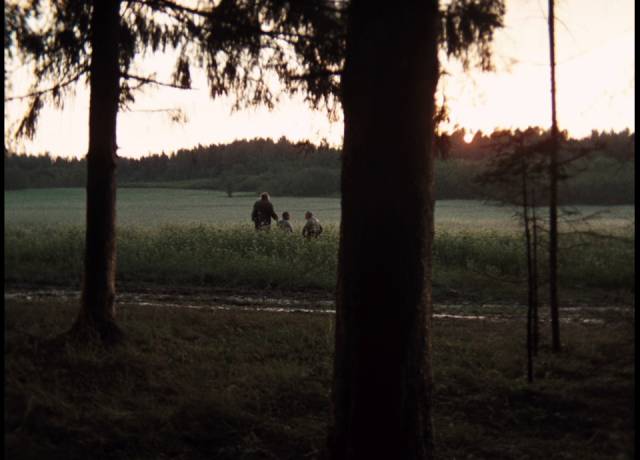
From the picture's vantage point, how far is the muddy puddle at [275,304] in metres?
11.2

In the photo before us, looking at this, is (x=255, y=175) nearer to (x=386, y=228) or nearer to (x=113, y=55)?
(x=113, y=55)

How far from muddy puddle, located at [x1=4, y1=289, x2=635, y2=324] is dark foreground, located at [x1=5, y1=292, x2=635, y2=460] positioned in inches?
57.0

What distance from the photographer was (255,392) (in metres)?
6.21

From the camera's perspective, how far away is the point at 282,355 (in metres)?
7.86

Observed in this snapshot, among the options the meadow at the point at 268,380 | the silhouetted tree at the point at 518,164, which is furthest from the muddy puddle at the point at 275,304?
the silhouetted tree at the point at 518,164

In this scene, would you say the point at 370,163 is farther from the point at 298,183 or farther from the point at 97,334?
the point at 298,183

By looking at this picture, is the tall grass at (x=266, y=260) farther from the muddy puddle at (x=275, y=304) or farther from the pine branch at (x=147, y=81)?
the pine branch at (x=147, y=81)

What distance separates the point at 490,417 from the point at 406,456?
7.40 ft

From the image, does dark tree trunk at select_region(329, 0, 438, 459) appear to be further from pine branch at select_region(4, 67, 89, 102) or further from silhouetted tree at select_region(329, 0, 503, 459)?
pine branch at select_region(4, 67, 89, 102)

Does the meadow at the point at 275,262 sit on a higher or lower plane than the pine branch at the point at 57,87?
lower

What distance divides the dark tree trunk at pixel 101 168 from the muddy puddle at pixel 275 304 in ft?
11.4

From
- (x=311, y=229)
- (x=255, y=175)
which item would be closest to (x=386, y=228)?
(x=311, y=229)

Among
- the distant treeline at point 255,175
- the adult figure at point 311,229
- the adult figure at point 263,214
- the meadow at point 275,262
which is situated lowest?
the meadow at point 275,262

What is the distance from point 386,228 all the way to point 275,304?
8425mm
